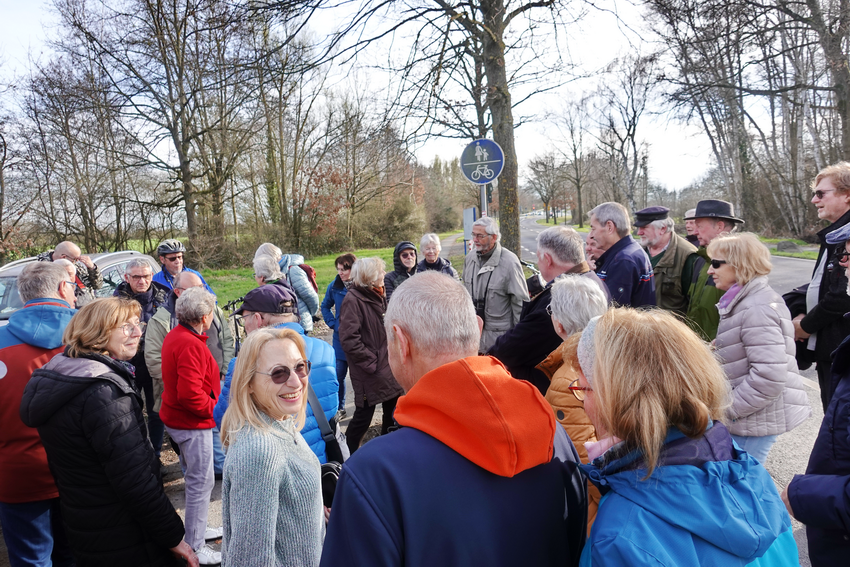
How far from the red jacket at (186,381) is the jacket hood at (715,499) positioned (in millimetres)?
2820

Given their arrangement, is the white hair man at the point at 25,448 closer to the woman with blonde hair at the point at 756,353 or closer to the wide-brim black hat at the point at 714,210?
the woman with blonde hair at the point at 756,353

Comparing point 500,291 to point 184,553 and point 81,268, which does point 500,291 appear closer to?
point 184,553

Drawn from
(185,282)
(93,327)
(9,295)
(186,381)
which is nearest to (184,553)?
(186,381)

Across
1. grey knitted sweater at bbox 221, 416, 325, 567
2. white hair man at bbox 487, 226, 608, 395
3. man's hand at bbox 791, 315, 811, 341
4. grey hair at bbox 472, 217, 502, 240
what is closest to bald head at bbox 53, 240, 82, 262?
grey hair at bbox 472, 217, 502, 240

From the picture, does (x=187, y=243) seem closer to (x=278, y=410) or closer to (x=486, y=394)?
(x=278, y=410)

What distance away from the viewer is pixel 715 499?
1.05 metres

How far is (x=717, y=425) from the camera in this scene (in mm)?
1204

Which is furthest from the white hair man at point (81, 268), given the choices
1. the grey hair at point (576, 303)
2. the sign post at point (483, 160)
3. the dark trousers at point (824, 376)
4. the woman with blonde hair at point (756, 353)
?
the dark trousers at point (824, 376)

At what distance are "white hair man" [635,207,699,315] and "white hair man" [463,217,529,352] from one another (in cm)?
155

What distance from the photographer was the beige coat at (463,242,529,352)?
466 cm

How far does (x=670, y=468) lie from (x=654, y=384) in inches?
7.5

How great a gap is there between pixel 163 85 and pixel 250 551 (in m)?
20.5

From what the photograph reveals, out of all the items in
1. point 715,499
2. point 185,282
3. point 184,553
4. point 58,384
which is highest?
point 185,282

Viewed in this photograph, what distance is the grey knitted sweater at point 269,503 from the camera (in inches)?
70.4
